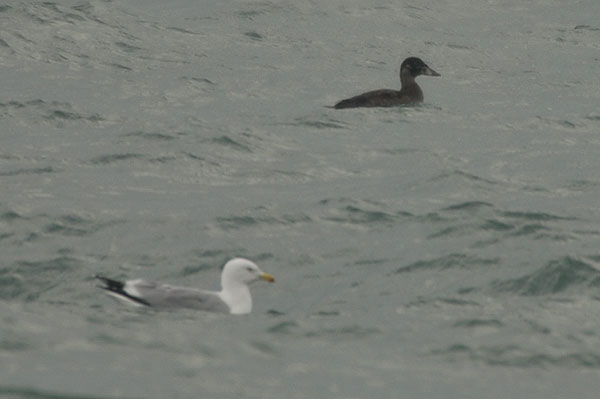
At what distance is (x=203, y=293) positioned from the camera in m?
14.6

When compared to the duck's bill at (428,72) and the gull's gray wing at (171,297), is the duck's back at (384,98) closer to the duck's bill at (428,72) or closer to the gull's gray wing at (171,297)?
the duck's bill at (428,72)

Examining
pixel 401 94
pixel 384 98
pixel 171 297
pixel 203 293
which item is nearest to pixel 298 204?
pixel 203 293

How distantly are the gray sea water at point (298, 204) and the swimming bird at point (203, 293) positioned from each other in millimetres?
164

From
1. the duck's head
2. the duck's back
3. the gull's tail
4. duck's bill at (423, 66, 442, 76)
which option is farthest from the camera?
duck's bill at (423, 66, 442, 76)

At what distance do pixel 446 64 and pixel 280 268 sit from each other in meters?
15.0

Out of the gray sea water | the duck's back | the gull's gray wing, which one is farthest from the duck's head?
the gull's gray wing

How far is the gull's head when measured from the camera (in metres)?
14.9

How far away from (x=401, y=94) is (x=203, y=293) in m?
12.0

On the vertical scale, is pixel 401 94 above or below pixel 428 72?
below

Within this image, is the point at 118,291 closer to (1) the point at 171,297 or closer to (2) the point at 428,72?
(1) the point at 171,297

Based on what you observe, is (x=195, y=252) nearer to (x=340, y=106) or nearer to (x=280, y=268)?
(x=280, y=268)

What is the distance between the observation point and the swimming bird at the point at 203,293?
14.2m

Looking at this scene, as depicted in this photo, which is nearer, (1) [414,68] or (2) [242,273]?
(2) [242,273]

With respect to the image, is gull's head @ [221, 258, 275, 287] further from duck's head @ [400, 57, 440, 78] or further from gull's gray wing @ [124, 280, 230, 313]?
duck's head @ [400, 57, 440, 78]
